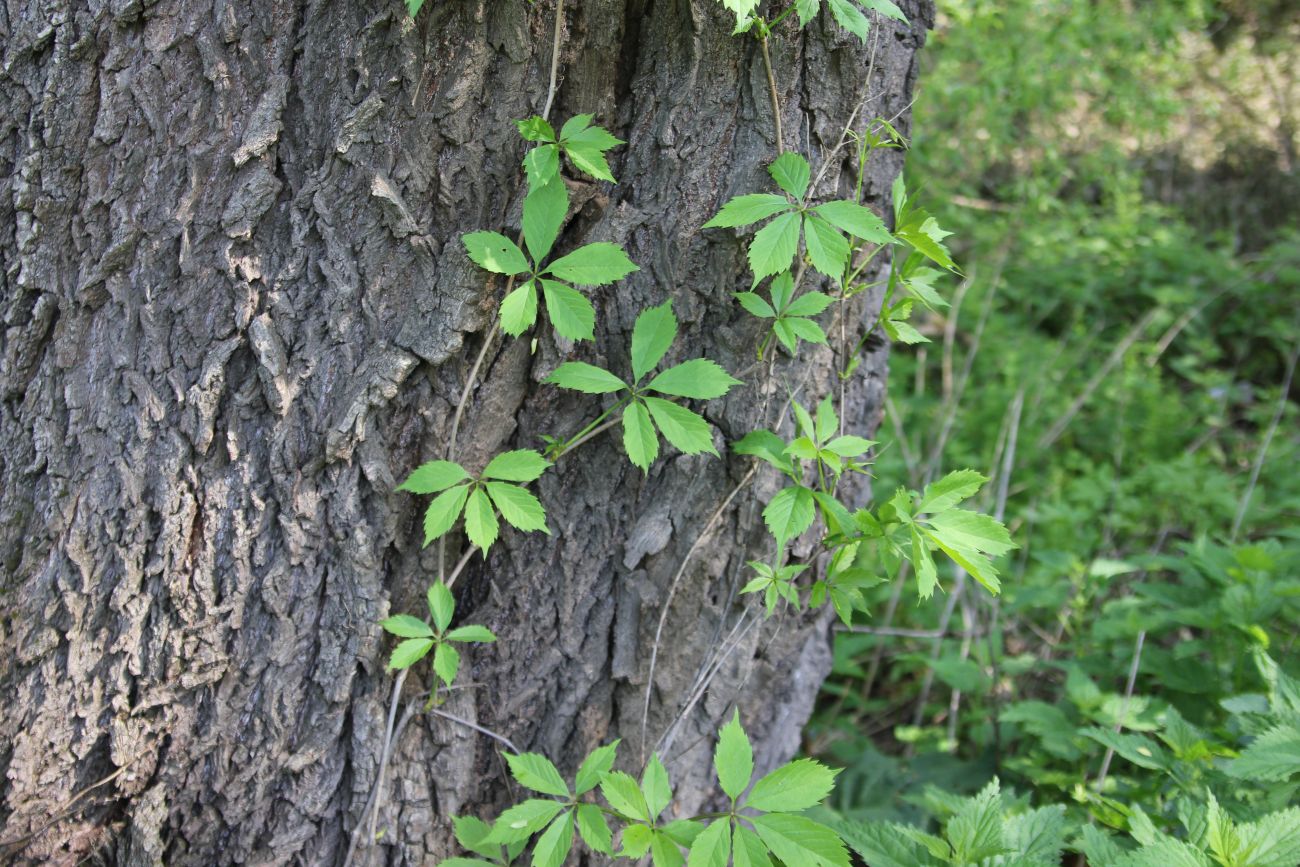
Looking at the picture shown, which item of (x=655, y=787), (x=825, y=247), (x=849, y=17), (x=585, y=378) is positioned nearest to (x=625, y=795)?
(x=655, y=787)

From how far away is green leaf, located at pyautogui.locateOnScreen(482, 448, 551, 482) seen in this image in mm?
1306

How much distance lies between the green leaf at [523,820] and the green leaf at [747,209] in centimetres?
88

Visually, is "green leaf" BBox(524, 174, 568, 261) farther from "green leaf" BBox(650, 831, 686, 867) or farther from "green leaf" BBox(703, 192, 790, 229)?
"green leaf" BBox(650, 831, 686, 867)

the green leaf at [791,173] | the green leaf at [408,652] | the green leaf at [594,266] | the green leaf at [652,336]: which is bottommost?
the green leaf at [408,652]

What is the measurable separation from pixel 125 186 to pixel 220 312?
8.7 inches

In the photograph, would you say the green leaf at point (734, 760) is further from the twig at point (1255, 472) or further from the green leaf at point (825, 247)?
the twig at point (1255, 472)

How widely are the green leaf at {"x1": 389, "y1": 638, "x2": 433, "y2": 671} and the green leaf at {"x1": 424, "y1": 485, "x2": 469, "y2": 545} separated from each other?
0.59ft

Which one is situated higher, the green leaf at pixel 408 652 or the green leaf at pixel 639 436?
the green leaf at pixel 639 436

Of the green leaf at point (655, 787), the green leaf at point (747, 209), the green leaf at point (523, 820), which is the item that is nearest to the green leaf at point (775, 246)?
the green leaf at point (747, 209)

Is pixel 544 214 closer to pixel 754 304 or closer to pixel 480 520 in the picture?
pixel 754 304

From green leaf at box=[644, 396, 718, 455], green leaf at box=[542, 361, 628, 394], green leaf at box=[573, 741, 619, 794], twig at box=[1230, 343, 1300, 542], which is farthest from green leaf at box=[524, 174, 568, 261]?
twig at box=[1230, 343, 1300, 542]

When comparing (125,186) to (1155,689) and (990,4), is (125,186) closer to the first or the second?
(1155,689)

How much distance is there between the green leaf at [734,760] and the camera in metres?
1.23

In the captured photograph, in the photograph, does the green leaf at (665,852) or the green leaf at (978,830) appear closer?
the green leaf at (665,852)
